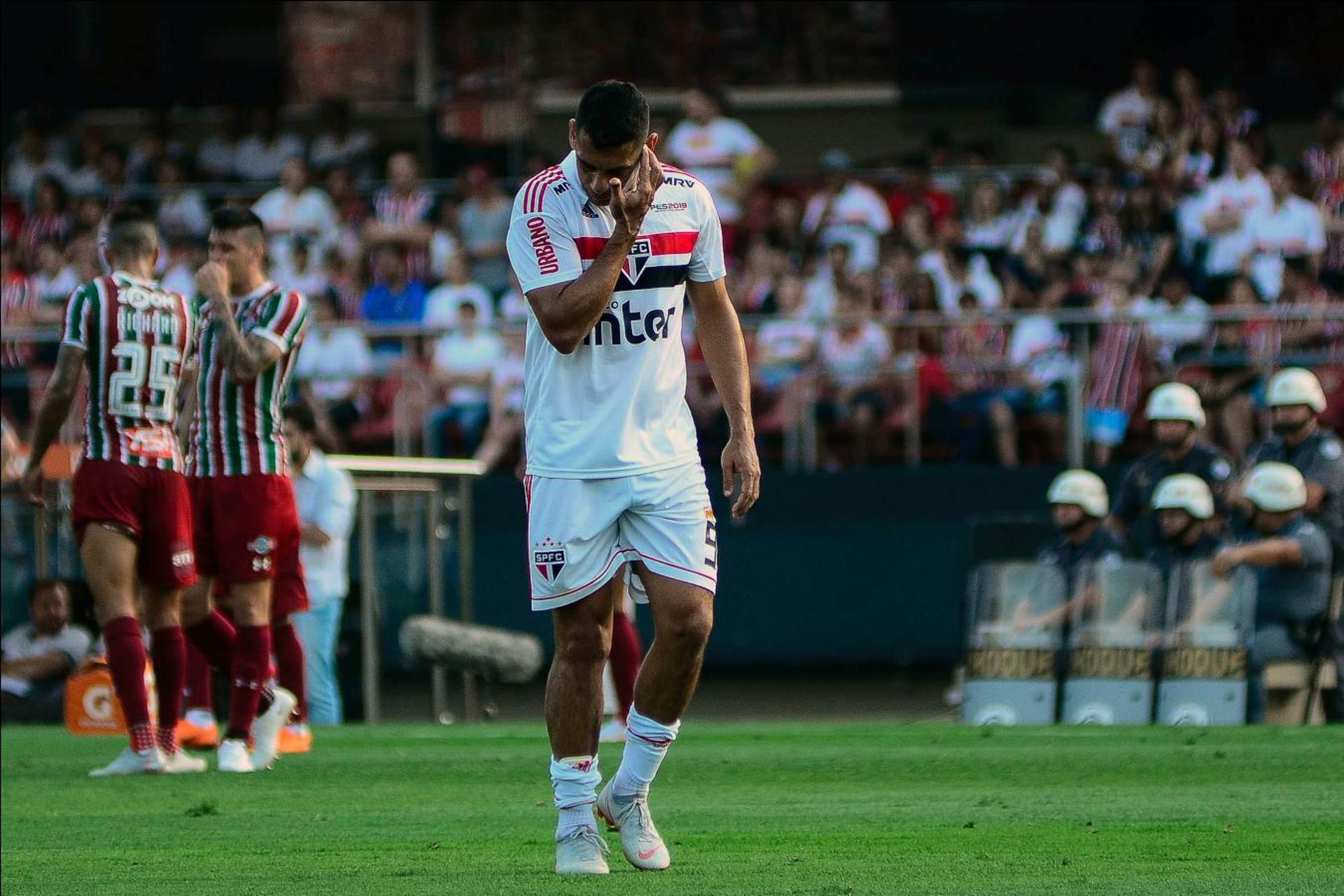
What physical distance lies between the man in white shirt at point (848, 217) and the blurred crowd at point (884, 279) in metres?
0.03

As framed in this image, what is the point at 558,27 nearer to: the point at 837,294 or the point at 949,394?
the point at 837,294

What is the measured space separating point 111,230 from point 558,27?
14988 mm

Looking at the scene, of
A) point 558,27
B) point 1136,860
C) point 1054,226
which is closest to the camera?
point 1136,860

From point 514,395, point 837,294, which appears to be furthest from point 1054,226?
point 514,395

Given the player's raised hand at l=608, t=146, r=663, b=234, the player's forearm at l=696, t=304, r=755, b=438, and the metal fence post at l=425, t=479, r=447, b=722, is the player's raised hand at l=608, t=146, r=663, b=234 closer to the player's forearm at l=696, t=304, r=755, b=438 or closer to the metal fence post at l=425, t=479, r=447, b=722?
the player's forearm at l=696, t=304, r=755, b=438

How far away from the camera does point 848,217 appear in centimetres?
1916

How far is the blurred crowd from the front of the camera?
16.2 m

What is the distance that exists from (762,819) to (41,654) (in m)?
8.99

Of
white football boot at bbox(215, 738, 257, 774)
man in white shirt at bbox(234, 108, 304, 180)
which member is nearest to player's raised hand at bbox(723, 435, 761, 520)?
white football boot at bbox(215, 738, 257, 774)

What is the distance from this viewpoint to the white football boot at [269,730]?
9289mm

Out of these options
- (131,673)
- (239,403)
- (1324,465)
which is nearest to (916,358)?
(1324,465)

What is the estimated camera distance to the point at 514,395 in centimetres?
1700

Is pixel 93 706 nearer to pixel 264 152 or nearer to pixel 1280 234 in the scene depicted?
pixel 1280 234

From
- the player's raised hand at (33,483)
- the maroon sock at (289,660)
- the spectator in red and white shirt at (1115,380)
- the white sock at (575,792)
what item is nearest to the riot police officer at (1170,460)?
the spectator in red and white shirt at (1115,380)
